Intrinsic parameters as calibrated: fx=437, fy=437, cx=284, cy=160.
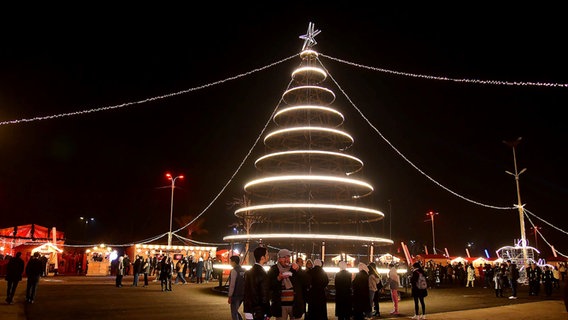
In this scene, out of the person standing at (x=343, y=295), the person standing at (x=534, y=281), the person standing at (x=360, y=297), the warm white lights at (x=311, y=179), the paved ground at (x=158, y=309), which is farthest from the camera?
the person standing at (x=534, y=281)

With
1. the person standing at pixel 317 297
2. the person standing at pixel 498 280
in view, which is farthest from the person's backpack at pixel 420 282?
the person standing at pixel 498 280

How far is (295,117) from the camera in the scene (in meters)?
26.4

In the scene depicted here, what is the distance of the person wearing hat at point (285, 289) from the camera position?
345 inches

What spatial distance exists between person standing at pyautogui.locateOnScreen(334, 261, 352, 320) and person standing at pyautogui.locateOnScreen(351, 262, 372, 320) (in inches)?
20.1

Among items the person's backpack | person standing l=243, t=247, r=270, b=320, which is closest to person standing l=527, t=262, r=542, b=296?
the person's backpack

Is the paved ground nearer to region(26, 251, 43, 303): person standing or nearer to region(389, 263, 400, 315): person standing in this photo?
region(389, 263, 400, 315): person standing

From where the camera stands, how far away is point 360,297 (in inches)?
485

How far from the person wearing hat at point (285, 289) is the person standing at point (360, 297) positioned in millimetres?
3133

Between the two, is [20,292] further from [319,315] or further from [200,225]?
[200,225]

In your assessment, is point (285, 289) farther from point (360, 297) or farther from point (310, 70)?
point (310, 70)

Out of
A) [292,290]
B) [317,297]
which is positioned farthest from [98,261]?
[292,290]

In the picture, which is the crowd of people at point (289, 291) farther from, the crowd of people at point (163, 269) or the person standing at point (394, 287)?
the crowd of people at point (163, 269)

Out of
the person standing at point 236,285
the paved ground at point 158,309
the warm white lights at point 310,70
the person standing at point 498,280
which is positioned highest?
the warm white lights at point 310,70

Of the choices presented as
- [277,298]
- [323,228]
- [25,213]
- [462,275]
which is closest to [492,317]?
[277,298]
